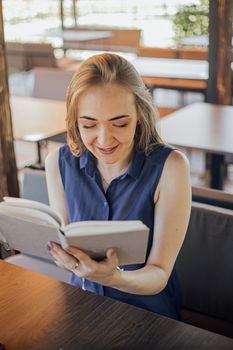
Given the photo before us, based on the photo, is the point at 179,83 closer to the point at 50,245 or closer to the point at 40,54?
the point at 40,54

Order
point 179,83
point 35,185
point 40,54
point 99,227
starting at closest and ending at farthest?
point 99,227
point 35,185
point 179,83
point 40,54

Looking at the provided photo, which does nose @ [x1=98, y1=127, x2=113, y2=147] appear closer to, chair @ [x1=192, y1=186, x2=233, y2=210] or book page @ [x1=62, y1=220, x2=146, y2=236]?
book page @ [x1=62, y1=220, x2=146, y2=236]

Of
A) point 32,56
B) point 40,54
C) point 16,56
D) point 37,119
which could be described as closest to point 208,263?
point 37,119

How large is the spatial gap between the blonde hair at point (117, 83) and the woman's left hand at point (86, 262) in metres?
0.39

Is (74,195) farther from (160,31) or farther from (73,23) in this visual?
(73,23)

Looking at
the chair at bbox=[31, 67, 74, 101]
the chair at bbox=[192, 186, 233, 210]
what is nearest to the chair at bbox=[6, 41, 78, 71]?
the chair at bbox=[31, 67, 74, 101]

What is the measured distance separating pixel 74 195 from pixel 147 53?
12.9ft

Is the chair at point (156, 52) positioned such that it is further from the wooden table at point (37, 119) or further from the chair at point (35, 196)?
the chair at point (35, 196)

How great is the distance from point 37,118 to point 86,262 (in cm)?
229

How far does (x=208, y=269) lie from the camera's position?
1.70 meters

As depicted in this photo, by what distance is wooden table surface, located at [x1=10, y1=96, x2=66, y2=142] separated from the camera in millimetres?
2949

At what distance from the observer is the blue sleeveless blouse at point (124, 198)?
1.38m

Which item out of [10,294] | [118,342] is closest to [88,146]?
[10,294]

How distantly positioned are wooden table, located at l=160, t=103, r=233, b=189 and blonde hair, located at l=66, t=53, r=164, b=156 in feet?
3.75
